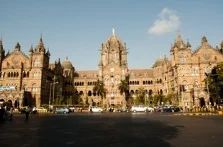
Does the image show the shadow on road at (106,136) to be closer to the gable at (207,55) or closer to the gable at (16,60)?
the gable at (207,55)

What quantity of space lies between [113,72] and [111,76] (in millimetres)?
1830

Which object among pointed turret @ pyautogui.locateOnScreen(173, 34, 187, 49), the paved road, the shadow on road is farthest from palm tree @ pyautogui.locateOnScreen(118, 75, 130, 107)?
the shadow on road

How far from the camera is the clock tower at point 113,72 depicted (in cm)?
11875

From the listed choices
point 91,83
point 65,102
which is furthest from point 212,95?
point 91,83

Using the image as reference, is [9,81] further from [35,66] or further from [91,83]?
[91,83]

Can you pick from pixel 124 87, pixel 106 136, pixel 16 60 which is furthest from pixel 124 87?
pixel 106 136

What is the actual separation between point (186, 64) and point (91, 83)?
4690 centimetres

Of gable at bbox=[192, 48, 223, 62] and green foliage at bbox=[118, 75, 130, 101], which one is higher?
gable at bbox=[192, 48, 223, 62]

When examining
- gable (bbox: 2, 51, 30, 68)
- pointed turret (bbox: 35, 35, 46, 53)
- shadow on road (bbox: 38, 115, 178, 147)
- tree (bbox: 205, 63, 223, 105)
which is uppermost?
pointed turret (bbox: 35, 35, 46, 53)

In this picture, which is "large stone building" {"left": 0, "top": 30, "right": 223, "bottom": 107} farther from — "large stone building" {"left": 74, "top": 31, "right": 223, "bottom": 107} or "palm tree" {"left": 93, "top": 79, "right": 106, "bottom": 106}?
"palm tree" {"left": 93, "top": 79, "right": 106, "bottom": 106}

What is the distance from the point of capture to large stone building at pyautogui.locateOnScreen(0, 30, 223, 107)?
9619 cm

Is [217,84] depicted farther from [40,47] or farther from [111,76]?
[40,47]

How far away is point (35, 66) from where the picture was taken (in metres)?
102

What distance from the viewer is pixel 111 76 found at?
121 m
